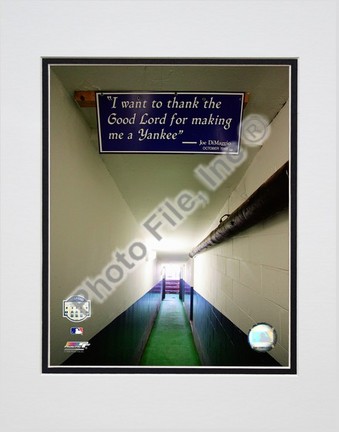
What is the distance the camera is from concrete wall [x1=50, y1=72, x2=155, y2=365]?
51.9 inches

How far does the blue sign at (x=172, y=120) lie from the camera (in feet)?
4.29

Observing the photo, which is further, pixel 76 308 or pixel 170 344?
pixel 170 344

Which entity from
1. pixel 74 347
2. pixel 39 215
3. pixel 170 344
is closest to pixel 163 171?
pixel 39 215

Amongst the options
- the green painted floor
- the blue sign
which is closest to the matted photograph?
the blue sign

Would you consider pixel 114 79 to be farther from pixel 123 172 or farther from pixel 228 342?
pixel 228 342

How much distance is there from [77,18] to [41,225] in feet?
2.74

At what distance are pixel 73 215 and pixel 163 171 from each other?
3.66 feet

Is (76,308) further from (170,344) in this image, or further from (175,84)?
(170,344)

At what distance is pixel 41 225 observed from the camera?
3.42ft

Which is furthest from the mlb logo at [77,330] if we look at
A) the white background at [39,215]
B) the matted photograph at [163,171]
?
the white background at [39,215]

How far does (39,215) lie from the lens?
1.04 meters

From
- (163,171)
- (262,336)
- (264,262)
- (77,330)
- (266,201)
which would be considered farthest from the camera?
(163,171)

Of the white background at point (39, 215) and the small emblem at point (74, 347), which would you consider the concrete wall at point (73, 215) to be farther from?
the white background at point (39, 215)

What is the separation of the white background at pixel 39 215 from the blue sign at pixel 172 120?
274 millimetres
